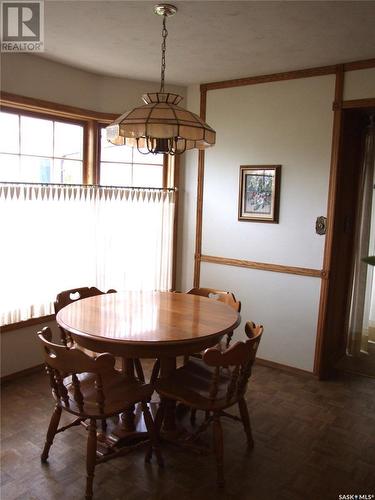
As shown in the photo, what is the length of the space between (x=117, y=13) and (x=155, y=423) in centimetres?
234

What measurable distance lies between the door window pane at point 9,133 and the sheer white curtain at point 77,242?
1.07 ft

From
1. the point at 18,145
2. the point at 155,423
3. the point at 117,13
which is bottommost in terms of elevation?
the point at 155,423

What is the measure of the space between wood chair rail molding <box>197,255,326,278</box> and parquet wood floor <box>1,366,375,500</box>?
0.99 meters

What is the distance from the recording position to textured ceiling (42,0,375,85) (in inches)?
89.6

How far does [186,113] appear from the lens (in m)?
2.04

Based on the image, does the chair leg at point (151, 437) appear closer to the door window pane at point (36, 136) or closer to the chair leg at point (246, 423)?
the chair leg at point (246, 423)

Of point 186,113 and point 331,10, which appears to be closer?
point 186,113

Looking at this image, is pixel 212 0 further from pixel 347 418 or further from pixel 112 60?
pixel 347 418

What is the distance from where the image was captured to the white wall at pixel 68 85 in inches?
122

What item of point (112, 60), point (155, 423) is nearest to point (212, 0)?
point (112, 60)

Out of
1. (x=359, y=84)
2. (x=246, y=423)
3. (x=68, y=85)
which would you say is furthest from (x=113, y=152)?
(x=246, y=423)

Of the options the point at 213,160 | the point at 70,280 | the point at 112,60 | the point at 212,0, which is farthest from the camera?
the point at 213,160

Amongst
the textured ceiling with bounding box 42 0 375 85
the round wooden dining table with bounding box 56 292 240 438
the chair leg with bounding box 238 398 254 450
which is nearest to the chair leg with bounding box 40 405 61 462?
the round wooden dining table with bounding box 56 292 240 438

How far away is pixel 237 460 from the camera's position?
2.36 meters
